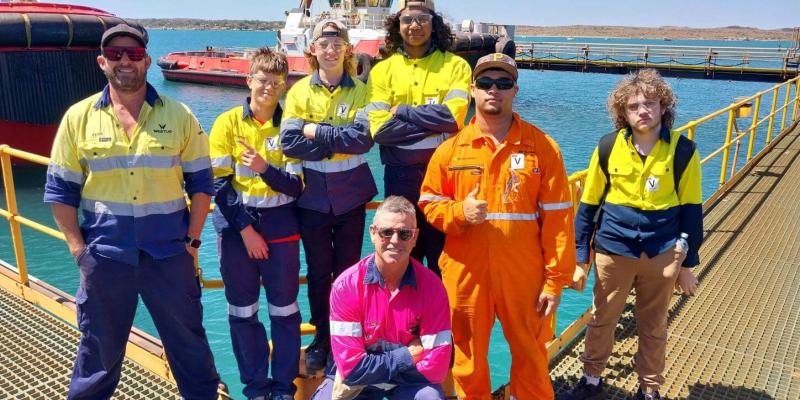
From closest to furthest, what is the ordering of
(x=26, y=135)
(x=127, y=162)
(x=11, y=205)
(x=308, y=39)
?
(x=127, y=162) → (x=11, y=205) → (x=26, y=135) → (x=308, y=39)

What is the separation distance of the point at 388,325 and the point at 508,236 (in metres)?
0.63

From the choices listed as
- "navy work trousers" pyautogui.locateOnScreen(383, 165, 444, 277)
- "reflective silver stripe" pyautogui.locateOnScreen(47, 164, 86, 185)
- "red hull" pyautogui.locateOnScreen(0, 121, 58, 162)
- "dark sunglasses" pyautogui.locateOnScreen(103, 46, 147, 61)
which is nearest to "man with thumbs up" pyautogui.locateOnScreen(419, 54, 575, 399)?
"navy work trousers" pyautogui.locateOnScreen(383, 165, 444, 277)

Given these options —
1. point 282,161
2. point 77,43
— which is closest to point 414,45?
point 282,161

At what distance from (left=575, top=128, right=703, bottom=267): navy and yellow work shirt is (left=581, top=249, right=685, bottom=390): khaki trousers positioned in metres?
0.06

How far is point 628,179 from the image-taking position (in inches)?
111

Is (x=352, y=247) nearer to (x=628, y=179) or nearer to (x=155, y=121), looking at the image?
(x=155, y=121)

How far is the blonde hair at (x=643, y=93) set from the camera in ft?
8.96

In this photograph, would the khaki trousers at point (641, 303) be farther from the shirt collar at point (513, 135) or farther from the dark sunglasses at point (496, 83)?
the dark sunglasses at point (496, 83)

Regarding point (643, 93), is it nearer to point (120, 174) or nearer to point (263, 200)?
point (263, 200)

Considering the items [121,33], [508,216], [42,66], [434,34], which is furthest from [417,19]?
[42,66]

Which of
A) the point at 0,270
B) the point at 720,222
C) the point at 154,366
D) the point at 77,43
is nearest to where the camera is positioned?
the point at 154,366

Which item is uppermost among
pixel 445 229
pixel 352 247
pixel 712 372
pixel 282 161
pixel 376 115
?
pixel 376 115

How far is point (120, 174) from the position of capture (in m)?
2.47

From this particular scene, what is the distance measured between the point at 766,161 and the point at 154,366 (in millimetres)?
9301
